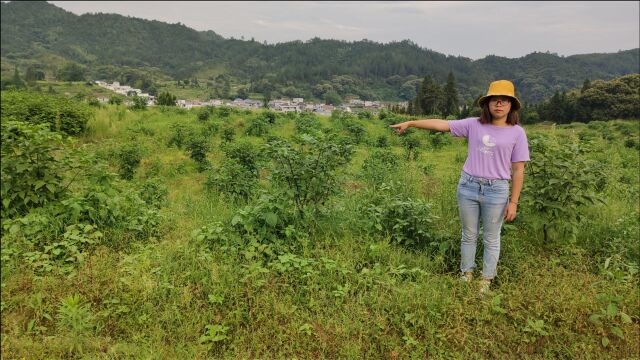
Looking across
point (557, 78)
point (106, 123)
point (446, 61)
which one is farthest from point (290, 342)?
point (446, 61)

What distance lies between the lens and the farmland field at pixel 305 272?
10.7ft

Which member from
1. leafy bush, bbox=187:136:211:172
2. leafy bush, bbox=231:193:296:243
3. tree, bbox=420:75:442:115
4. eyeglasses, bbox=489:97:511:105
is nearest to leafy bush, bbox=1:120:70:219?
leafy bush, bbox=231:193:296:243

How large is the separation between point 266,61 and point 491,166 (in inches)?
6799

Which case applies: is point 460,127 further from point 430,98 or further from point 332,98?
point 332,98

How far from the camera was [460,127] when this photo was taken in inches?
154

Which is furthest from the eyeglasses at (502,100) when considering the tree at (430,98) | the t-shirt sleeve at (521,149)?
the tree at (430,98)

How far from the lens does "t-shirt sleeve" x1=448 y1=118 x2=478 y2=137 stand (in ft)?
12.7

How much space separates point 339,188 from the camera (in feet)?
15.1

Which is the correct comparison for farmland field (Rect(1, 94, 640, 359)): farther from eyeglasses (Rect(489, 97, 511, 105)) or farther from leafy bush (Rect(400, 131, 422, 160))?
leafy bush (Rect(400, 131, 422, 160))

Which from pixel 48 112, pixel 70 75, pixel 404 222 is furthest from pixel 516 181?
pixel 70 75

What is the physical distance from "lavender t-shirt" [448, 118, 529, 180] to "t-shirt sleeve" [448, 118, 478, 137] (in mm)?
103

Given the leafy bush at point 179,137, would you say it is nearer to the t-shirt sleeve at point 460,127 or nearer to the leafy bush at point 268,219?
the leafy bush at point 268,219

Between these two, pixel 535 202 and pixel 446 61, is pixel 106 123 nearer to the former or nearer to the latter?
pixel 535 202

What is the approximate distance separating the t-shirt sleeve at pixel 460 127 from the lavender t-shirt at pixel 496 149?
0.34 feet
